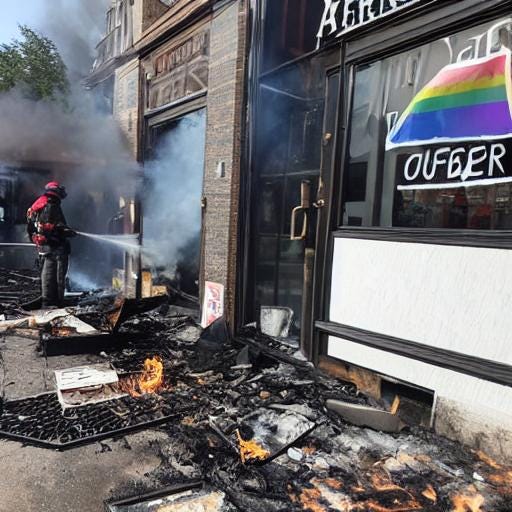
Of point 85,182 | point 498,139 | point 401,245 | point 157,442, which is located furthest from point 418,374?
point 85,182

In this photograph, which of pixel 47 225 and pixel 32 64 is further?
pixel 32 64

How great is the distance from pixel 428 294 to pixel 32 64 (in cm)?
2423

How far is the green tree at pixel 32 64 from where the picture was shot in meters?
21.1

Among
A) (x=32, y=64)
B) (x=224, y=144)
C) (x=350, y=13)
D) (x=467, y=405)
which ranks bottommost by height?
(x=467, y=405)

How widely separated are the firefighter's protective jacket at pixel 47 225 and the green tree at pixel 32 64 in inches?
605

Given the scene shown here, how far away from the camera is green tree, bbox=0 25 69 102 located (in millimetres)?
21062

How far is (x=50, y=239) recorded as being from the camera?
839 cm

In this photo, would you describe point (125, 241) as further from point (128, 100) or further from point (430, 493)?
point (430, 493)

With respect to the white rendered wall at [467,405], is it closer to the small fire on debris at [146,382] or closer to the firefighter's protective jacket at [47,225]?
the small fire on debris at [146,382]

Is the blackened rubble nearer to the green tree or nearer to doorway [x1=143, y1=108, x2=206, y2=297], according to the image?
doorway [x1=143, y1=108, x2=206, y2=297]

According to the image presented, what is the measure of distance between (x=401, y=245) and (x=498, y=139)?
1202mm

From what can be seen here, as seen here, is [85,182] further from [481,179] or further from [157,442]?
[481,179]

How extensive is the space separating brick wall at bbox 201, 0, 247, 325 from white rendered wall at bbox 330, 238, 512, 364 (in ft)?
7.16

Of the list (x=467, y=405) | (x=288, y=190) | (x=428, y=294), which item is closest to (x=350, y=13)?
(x=288, y=190)
